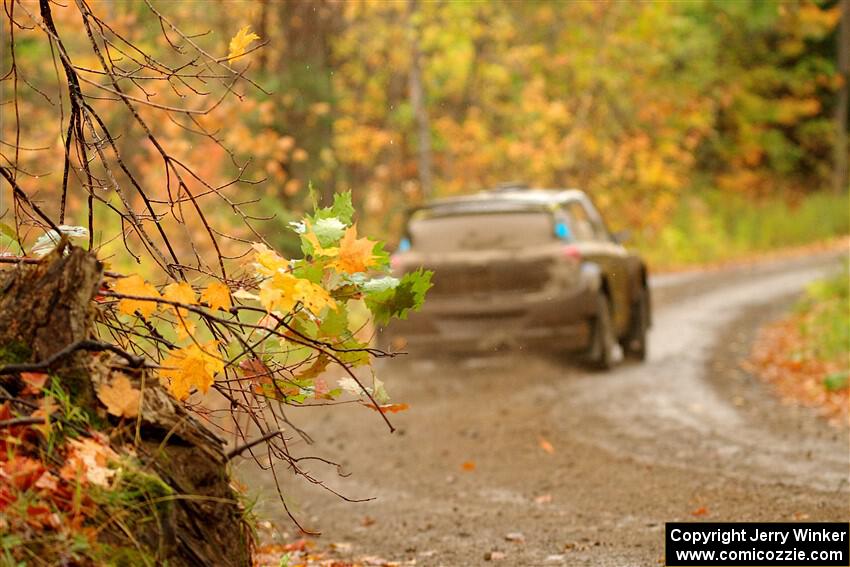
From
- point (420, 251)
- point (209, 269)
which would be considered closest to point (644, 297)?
point (420, 251)

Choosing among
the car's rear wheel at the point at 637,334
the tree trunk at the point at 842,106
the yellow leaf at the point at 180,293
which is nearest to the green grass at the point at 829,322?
the car's rear wheel at the point at 637,334

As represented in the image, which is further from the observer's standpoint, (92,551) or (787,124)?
(787,124)

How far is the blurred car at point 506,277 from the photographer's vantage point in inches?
502

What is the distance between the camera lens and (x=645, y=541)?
6559 mm

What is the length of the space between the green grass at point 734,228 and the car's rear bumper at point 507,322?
15782 mm

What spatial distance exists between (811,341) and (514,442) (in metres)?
6.13

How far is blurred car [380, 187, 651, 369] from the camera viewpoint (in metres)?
12.8

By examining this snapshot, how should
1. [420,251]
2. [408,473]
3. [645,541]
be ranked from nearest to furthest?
[645,541], [408,473], [420,251]

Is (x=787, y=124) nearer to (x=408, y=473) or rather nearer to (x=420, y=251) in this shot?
(x=420, y=251)

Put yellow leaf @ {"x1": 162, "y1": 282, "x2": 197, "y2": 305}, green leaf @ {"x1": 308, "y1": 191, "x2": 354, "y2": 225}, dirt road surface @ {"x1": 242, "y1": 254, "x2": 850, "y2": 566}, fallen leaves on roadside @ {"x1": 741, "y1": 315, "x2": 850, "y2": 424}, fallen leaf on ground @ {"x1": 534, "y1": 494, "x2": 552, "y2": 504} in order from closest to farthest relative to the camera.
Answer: yellow leaf @ {"x1": 162, "y1": 282, "x2": 197, "y2": 305} < green leaf @ {"x1": 308, "y1": 191, "x2": 354, "y2": 225} < dirt road surface @ {"x1": 242, "y1": 254, "x2": 850, "y2": 566} < fallen leaf on ground @ {"x1": 534, "y1": 494, "x2": 552, "y2": 504} < fallen leaves on roadside @ {"x1": 741, "y1": 315, "x2": 850, "y2": 424}

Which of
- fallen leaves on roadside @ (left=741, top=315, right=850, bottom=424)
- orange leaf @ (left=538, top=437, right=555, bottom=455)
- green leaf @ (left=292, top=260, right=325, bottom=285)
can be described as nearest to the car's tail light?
fallen leaves on roadside @ (left=741, top=315, right=850, bottom=424)

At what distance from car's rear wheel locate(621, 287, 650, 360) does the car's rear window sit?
2000 mm

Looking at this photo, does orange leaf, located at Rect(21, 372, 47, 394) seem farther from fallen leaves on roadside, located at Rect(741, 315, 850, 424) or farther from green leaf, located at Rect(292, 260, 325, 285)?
fallen leaves on roadside, located at Rect(741, 315, 850, 424)

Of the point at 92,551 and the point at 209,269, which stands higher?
the point at 209,269
